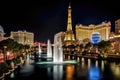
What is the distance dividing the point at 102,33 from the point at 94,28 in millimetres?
25823

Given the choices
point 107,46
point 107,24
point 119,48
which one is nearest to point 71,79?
point 107,46

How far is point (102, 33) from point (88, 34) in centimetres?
3891

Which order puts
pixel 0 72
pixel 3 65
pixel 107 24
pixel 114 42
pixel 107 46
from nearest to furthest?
pixel 0 72, pixel 3 65, pixel 107 46, pixel 114 42, pixel 107 24

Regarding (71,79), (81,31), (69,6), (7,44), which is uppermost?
(69,6)

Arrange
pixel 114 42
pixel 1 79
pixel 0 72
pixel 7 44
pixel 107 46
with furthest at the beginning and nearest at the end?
pixel 114 42, pixel 107 46, pixel 7 44, pixel 0 72, pixel 1 79

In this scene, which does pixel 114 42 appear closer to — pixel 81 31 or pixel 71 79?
pixel 71 79

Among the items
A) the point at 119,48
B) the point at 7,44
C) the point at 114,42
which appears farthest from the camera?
the point at 114,42

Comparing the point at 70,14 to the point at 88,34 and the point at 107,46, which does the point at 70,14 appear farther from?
the point at 107,46

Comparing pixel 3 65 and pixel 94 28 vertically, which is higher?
pixel 94 28

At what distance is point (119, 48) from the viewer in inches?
3612

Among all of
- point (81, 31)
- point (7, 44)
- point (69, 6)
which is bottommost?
point (7, 44)

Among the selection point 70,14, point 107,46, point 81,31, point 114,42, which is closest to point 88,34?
point 81,31

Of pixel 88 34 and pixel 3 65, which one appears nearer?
pixel 3 65

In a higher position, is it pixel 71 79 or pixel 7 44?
pixel 7 44
